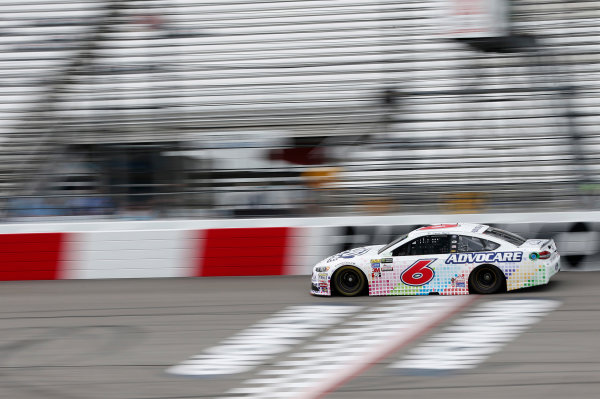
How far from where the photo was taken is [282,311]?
9.14 meters

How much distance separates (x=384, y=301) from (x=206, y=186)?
351 cm

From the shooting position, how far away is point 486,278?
9.50 m

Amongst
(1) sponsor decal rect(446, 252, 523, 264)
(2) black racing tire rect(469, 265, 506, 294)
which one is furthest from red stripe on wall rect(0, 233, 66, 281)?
(2) black racing tire rect(469, 265, 506, 294)

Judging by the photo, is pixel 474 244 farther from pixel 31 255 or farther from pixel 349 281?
pixel 31 255

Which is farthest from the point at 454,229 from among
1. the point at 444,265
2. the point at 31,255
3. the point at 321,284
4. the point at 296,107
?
the point at 31,255

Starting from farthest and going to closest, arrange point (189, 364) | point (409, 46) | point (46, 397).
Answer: point (409, 46) < point (189, 364) < point (46, 397)

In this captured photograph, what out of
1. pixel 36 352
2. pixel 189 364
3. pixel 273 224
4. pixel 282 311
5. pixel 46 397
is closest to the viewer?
pixel 46 397

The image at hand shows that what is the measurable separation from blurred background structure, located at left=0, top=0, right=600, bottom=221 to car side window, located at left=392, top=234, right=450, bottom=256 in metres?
1.85

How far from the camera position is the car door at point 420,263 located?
956 centimetres

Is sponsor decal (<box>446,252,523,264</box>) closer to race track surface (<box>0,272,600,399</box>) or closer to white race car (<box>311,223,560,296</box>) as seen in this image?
white race car (<box>311,223,560,296</box>)

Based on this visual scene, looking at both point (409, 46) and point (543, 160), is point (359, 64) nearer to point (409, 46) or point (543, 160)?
point (409, 46)

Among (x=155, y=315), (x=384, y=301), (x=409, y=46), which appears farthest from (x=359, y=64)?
(x=155, y=315)

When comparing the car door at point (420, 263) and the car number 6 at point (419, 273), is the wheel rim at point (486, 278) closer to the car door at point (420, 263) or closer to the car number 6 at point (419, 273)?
the car door at point (420, 263)

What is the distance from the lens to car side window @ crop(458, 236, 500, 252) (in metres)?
9.46
